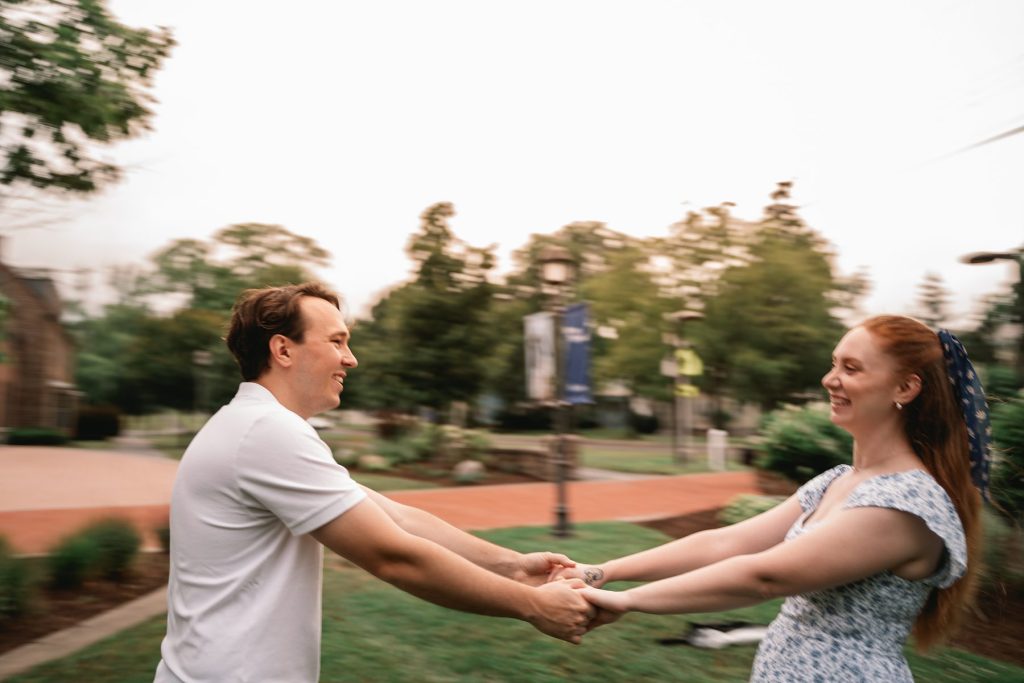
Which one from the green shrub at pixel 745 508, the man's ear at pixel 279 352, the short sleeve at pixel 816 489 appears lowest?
the green shrub at pixel 745 508

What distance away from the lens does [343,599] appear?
24.3ft

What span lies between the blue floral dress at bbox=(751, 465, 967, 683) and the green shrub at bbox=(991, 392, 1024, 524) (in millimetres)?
5192

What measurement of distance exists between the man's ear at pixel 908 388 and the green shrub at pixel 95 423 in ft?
141

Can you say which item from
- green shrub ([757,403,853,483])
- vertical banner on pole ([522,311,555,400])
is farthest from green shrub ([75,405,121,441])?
green shrub ([757,403,853,483])

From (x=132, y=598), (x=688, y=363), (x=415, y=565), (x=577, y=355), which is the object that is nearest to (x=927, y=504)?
(x=415, y=565)

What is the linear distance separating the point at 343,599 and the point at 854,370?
605 centimetres

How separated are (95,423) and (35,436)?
5.73 meters

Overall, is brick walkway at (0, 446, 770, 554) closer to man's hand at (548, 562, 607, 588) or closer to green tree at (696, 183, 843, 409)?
man's hand at (548, 562, 607, 588)

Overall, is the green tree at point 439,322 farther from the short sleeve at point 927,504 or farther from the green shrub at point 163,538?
the short sleeve at point 927,504

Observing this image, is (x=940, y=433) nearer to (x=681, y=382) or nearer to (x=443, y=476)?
(x=443, y=476)

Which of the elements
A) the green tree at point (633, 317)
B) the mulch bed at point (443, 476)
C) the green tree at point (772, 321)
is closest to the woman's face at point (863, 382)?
the mulch bed at point (443, 476)

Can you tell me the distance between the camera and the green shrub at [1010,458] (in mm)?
6750

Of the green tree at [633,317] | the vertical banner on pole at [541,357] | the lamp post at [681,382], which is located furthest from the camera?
the green tree at [633,317]

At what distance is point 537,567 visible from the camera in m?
3.62
